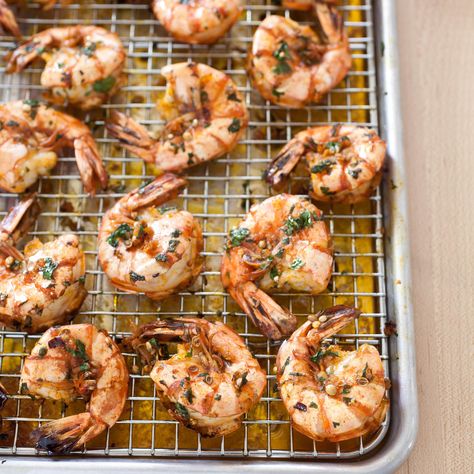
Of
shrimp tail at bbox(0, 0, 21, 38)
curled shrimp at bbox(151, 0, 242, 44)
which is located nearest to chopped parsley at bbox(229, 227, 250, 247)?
curled shrimp at bbox(151, 0, 242, 44)

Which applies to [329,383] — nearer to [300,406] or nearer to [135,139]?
[300,406]

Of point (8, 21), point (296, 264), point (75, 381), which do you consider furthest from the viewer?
point (8, 21)

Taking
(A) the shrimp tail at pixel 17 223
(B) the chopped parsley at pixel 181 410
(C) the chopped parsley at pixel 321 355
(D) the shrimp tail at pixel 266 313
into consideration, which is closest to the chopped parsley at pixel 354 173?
(D) the shrimp tail at pixel 266 313

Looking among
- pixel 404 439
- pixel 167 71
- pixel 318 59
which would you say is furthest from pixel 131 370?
pixel 318 59

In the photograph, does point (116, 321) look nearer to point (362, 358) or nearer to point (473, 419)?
point (362, 358)

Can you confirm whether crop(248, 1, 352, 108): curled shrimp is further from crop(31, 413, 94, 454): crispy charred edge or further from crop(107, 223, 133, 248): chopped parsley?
crop(31, 413, 94, 454): crispy charred edge

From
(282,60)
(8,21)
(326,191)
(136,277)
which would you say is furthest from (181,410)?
(8,21)

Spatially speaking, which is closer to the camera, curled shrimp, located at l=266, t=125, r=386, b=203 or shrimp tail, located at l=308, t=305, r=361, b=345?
shrimp tail, located at l=308, t=305, r=361, b=345
